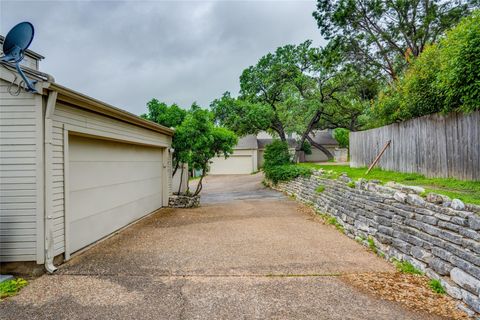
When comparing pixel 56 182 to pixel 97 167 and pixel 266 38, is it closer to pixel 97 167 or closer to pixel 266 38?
pixel 97 167

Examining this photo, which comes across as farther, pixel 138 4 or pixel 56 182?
pixel 138 4

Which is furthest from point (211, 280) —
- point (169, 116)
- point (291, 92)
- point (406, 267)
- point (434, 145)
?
point (291, 92)

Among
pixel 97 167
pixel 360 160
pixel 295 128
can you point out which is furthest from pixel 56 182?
pixel 295 128

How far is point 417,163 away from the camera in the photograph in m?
7.51

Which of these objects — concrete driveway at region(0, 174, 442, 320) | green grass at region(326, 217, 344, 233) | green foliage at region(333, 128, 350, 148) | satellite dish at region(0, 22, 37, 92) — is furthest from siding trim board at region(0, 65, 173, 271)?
green foliage at region(333, 128, 350, 148)

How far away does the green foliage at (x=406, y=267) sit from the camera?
3917 millimetres

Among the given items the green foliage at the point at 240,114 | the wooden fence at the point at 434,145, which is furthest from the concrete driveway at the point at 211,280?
the green foliage at the point at 240,114

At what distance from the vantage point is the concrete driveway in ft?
9.89

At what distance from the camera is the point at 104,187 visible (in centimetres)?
579

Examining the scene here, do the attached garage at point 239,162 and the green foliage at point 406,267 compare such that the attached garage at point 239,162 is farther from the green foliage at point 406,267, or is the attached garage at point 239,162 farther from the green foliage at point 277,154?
the green foliage at point 406,267

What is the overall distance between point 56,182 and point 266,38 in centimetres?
1544

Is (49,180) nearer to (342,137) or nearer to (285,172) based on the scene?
(285,172)

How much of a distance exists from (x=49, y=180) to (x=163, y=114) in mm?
6096

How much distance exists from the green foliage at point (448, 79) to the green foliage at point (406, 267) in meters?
A: 3.30
